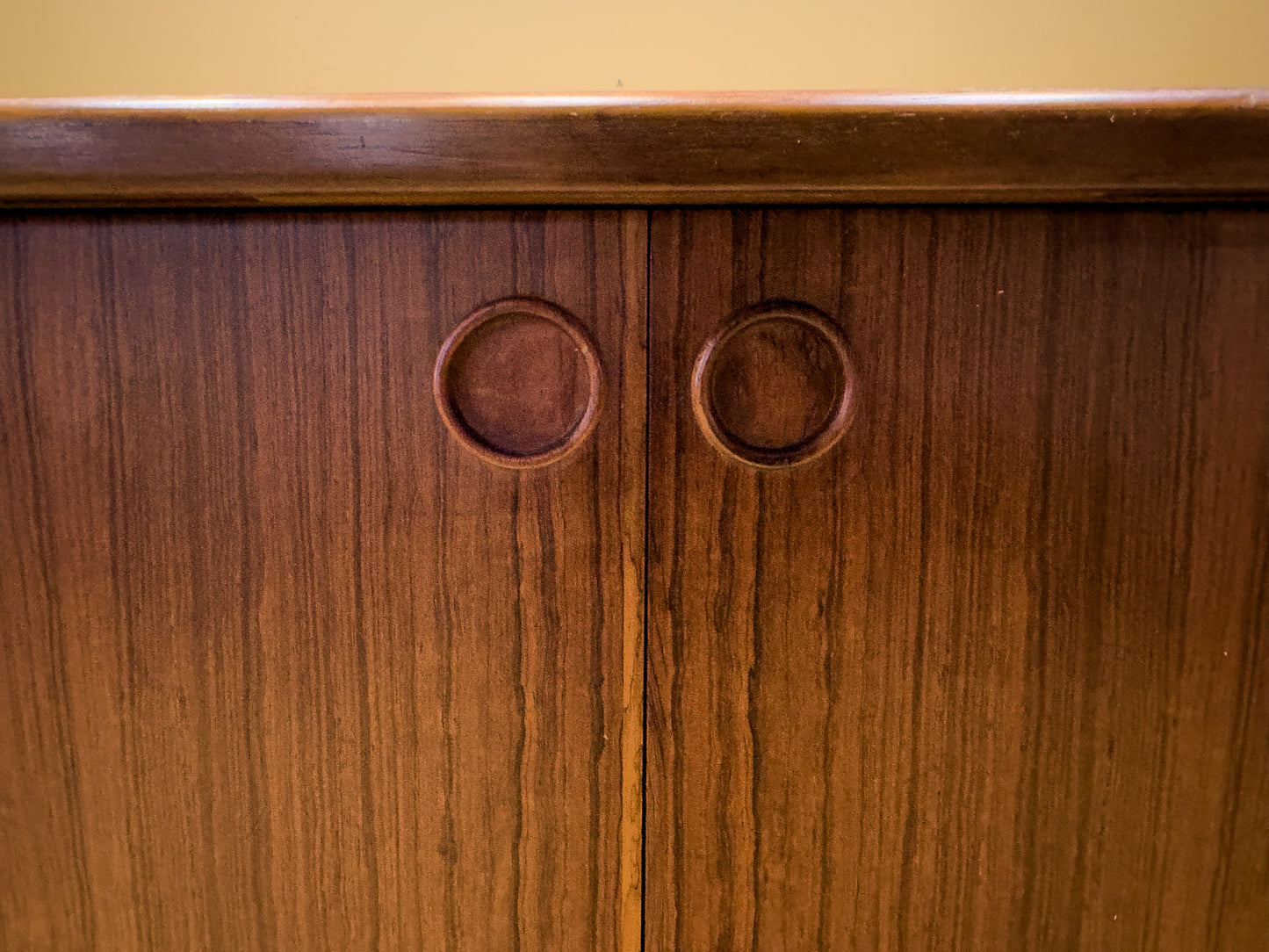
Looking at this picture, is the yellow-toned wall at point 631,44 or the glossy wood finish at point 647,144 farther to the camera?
the yellow-toned wall at point 631,44

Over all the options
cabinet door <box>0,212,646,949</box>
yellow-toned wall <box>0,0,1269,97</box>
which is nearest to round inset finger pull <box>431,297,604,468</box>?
cabinet door <box>0,212,646,949</box>

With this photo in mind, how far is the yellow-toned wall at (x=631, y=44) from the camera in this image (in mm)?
535

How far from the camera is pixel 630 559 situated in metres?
0.27

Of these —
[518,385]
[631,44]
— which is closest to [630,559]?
[518,385]

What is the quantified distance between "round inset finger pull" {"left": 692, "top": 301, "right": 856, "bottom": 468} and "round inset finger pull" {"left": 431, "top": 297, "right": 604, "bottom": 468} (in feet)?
0.16

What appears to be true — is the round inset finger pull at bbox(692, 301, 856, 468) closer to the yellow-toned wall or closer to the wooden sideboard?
the wooden sideboard

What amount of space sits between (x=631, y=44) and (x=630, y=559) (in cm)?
49

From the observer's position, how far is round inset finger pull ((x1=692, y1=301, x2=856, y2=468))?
0.84 ft

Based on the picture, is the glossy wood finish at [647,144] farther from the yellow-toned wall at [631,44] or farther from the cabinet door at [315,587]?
the yellow-toned wall at [631,44]

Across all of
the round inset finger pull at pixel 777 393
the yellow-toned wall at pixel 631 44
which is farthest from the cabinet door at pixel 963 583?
the yellow-toned wall at pixel 631 44

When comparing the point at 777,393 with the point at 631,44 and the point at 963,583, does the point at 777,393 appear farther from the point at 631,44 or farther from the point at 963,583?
the point at 631,44

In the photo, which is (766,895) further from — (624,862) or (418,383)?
(418,383)

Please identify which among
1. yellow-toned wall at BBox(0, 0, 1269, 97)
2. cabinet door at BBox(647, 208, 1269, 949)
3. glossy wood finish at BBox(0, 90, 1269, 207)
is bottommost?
cabinet door at BBox(647, 208, 1269, 949)

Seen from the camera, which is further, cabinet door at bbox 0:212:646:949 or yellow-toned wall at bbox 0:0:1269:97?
yellow-toned wall at bbox 0:0:1269:97
